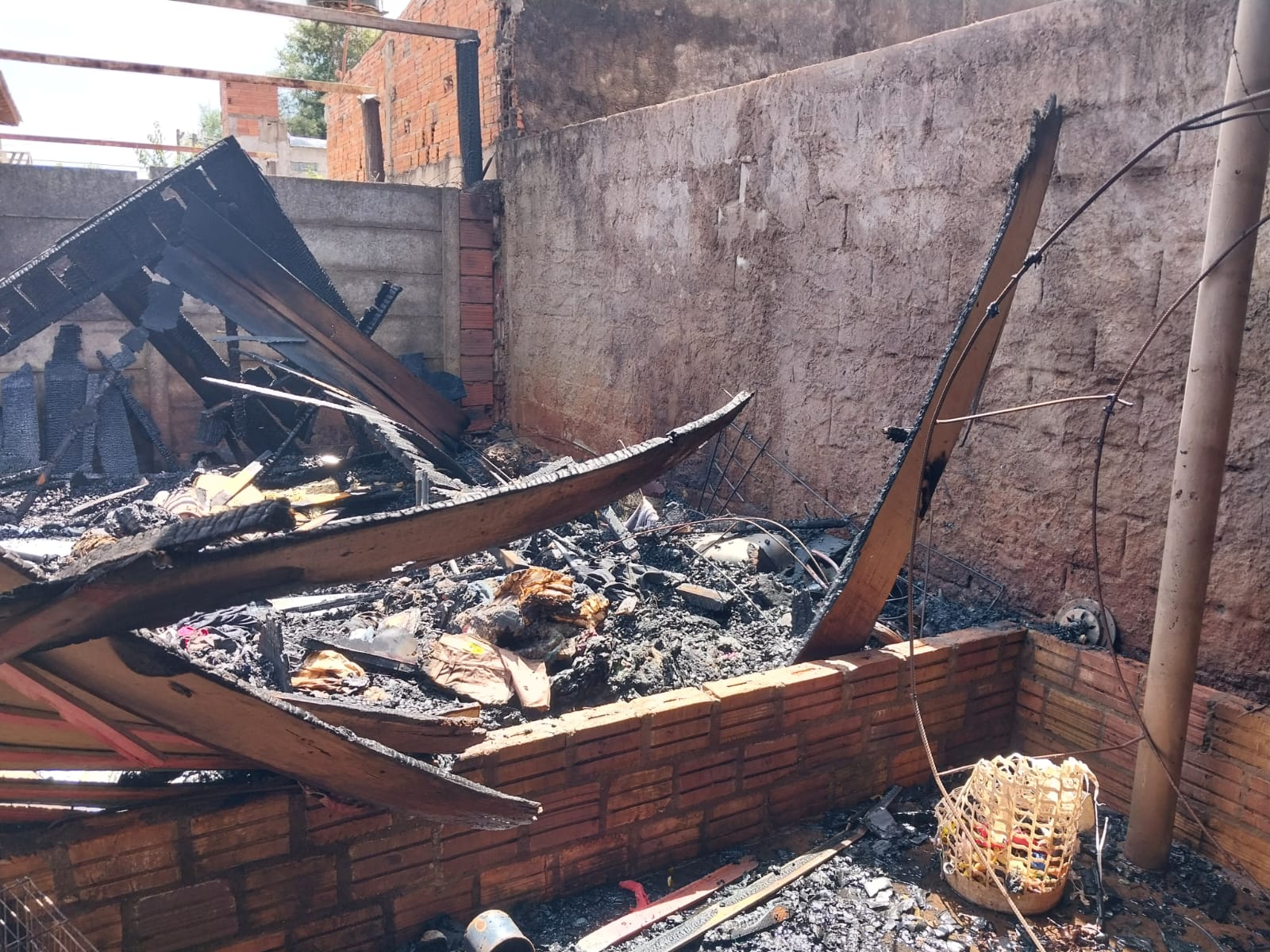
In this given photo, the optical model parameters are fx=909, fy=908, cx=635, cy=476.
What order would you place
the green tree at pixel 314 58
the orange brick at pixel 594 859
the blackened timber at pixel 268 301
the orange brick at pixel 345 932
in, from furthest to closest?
the green tree at pixel 314 58, the blackened timber at pixel 268 301, the orange brick at pixel 594 859, the orange brick at pixel 345 932

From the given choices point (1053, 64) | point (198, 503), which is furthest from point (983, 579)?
point (198, 503)

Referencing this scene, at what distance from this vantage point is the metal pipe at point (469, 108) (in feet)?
29.6

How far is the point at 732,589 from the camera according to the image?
4.59 meters

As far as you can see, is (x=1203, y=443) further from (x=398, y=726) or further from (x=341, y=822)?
(x=341, y=822)

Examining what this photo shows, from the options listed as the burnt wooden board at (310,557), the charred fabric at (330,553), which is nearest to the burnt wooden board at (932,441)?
the charred fabric at (330,553)

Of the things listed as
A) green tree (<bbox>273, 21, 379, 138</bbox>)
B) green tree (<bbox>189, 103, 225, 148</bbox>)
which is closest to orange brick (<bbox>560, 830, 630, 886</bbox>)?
green tree (<bbox>273, 21, 379, 138</bbox>)

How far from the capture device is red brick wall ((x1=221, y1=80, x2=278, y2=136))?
21.6 metres

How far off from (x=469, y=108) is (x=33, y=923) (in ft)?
27.0

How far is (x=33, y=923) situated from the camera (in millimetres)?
2385

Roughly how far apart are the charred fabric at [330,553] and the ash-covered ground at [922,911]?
677mm

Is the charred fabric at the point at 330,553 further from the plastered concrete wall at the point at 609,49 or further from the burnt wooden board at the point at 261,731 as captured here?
the plastered concrete wall at the point at 609,49

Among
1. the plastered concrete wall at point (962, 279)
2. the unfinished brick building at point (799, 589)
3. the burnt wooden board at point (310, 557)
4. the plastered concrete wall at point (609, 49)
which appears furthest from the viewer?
the plastered concrete wall at point (609, 49)

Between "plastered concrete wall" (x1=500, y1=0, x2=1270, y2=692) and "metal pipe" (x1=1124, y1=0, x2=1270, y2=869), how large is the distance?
498 millimetres

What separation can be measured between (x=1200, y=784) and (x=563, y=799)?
232 cm
